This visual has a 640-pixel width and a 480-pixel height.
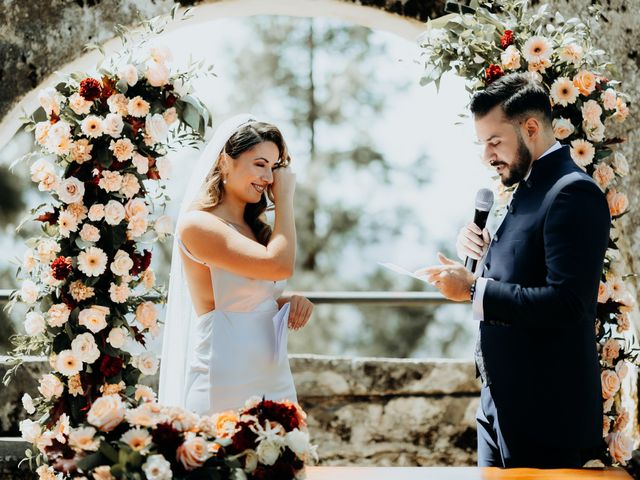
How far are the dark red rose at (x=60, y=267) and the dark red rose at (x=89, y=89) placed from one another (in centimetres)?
64

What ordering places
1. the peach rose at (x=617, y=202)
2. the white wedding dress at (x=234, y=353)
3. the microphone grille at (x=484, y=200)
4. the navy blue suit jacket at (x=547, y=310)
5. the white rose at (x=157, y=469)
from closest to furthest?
the white rose at (x=157, y=469) < the navy blue suit jacket at (x=547, y=310) < the microphone grille at (x=484, y=200) < the white wedding dress at (x=234, y=353) < the peach rose at (x=617, y=202)

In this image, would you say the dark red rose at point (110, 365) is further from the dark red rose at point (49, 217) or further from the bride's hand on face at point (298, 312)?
the bride's hand on face at point (298, 312)

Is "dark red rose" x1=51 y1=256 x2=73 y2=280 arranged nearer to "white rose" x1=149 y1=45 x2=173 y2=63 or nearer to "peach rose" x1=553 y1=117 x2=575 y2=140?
"white rose" x1=149 y1=45 x2=173 y2=63

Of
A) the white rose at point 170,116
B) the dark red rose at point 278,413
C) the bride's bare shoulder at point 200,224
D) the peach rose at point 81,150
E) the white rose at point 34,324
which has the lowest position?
the dark red rose at point 278,413

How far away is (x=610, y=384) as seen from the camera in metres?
3.68

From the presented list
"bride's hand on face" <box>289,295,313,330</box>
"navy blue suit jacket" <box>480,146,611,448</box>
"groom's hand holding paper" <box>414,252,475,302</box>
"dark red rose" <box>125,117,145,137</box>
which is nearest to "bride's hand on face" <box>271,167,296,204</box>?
"bride's hand on face" <box>289,295,313,330</box>

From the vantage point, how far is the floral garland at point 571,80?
3.61 metres

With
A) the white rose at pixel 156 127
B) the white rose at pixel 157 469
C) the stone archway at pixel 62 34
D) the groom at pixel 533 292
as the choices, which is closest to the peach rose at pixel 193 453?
the white rose at pixel 157 469

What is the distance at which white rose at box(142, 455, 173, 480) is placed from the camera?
2287 mm

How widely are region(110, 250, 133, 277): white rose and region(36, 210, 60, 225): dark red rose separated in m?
0.30

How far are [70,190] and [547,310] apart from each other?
6.25 feet

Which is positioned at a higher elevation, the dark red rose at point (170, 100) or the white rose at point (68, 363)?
the dark red rose at point (170, 100)

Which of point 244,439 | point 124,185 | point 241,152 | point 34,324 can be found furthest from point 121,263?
point 244,439

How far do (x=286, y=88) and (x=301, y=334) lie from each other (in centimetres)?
400
